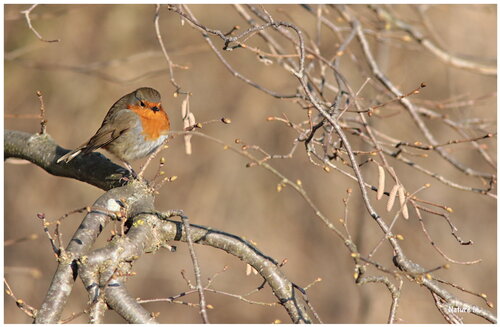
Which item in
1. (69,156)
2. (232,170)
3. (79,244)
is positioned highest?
(232,170)

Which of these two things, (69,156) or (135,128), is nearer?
(69,156)

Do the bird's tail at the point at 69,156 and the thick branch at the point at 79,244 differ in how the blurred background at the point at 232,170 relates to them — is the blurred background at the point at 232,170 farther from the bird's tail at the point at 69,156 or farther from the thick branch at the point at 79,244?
the thick branch at the point at 79,244

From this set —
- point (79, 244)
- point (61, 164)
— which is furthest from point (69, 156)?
point (79, 244)

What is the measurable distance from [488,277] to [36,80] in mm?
4787

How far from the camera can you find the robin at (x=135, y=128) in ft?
10.4

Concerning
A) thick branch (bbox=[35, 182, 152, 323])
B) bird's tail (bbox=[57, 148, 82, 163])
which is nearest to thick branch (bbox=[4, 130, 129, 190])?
bird's tail (bbox=[57, 148, 82, 163])

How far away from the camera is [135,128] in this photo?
3.19 metres

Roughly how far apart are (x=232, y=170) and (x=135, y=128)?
3615 millimetres

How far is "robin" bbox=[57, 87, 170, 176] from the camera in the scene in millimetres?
3162

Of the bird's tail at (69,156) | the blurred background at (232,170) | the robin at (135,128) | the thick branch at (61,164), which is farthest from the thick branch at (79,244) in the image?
the blurred background at (232,170)

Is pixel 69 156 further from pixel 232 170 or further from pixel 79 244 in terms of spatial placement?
pixel 232 170

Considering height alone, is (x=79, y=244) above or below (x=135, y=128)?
below

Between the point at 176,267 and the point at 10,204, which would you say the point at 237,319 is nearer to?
the point at 176,267

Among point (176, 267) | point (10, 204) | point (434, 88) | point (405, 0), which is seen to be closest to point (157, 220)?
point (405, 0)
